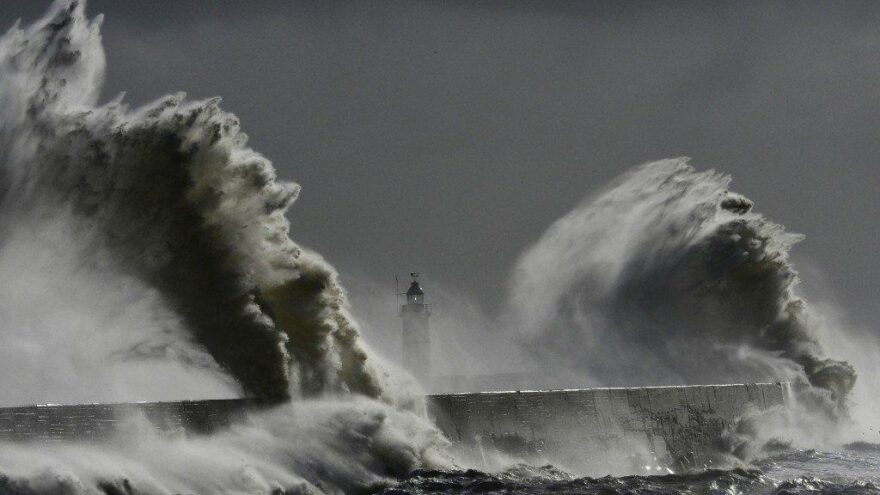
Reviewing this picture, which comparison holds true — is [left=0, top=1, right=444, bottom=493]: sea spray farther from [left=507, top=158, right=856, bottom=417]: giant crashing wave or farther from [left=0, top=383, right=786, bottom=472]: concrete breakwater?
[left=507, top=158, right=856, bottom=417]: giant crashing wave

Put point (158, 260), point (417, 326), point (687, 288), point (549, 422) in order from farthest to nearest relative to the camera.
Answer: point (417, 326) < point (687, 288) < point (549, 422) < point (158, 260)

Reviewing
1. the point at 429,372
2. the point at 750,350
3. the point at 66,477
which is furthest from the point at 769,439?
the point at 429,372

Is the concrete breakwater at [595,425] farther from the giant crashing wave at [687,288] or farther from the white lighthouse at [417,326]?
the white lighthouse at [417,326]

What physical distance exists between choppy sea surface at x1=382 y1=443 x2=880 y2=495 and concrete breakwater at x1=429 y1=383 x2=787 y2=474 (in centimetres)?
52

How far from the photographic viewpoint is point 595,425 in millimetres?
16812

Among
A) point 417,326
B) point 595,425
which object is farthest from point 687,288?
point 417,326

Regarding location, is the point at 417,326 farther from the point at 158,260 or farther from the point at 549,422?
the point at 158,260

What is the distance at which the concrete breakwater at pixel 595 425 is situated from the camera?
14.5 meters

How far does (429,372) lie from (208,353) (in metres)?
37.5

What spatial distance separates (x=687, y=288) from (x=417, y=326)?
21981mm

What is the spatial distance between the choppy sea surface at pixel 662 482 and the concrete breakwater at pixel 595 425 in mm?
515

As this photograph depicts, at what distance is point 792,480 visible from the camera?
51.6ft

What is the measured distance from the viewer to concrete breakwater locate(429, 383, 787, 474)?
14.5 metres

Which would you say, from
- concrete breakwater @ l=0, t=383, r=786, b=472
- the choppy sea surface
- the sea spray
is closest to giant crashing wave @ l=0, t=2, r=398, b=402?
the sea spray
